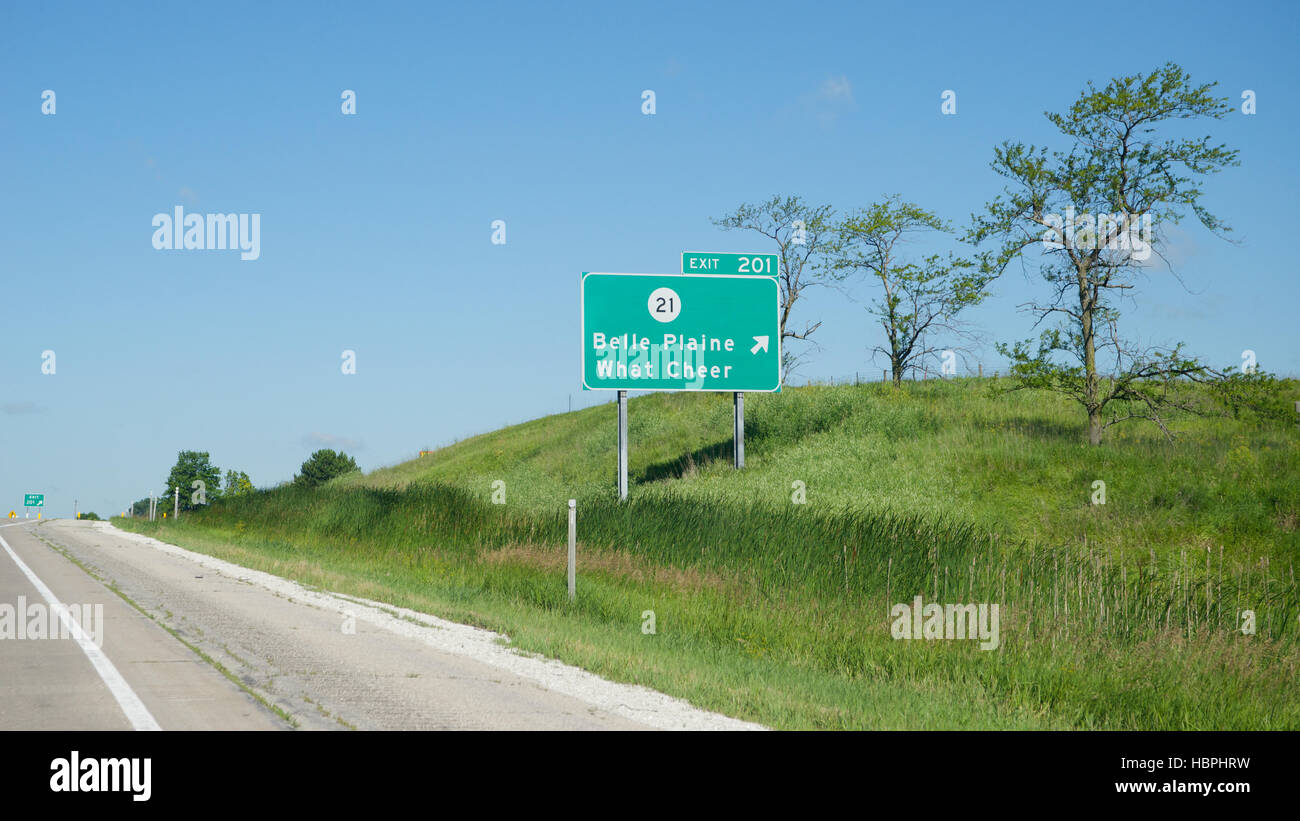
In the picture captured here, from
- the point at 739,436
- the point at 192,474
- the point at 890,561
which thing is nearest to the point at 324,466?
the point at 192,474

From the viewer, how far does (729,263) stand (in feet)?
106

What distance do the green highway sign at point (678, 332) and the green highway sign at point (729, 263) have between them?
1.24 m

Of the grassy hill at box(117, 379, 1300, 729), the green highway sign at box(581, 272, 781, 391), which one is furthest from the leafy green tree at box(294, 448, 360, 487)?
the green highway sign at box(581, 272, 781, 391)

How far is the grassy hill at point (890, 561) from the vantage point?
1047 cm

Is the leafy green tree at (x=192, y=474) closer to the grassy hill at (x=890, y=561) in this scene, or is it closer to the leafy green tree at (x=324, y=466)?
the leafy green tree at (x=324, y=466)

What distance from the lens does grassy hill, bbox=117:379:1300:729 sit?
10.5 metres

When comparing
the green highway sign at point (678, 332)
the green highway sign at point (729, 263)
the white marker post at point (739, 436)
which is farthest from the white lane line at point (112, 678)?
the white marker post at point (739, 436)

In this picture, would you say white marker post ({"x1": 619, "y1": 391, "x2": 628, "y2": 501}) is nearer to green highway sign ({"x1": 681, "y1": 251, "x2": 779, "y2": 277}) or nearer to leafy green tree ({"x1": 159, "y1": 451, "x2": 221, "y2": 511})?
green highway sign ({"x1": 681, "y1": 251, "x2": 779, "y2": 277})

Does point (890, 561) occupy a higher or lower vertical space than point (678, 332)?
lower

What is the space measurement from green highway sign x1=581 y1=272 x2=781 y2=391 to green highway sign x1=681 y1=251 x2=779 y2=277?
1.24 m

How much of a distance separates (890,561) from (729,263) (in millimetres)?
18549

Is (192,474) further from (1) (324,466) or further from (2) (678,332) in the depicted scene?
(2) (678,332)
